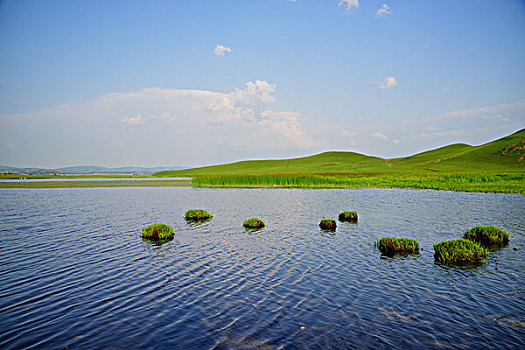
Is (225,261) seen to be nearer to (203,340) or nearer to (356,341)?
(203,340)

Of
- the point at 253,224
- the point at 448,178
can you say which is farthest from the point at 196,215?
the point at 448,178

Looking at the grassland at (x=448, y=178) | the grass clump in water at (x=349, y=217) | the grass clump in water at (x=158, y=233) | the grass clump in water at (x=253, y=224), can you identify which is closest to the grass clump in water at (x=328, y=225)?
the grass clump in water at (x=349, y=217)

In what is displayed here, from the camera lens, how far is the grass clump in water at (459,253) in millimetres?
16469

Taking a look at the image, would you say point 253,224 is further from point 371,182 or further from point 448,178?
point 448,178

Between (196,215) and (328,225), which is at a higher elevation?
(196,215)

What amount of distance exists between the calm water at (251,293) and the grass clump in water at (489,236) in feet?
3.37

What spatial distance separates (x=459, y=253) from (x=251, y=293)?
1081cm

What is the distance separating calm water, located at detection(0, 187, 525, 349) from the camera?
30.9 ft

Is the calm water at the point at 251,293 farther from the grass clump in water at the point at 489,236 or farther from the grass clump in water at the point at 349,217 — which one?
the grass clump in water at the point at 349,217

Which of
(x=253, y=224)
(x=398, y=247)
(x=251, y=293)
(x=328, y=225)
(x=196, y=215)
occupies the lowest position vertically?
(x=251, y=293)

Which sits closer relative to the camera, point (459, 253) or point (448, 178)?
point (459, 253)

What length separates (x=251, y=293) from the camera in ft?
41.5

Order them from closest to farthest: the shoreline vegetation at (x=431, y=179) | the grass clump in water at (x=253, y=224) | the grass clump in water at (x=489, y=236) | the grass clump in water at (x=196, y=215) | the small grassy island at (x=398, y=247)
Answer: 1. the small grassy island at (x=398, y=247)
2. the grass clump in water at (x=489, y=236)
3. the grass clump in water at (x=253, y=224)
4. the grass clump in water at (x=196, y=215)
5. the shoreline vegetation at (x=431, y=179)

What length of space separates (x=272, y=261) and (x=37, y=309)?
987 centimetres
